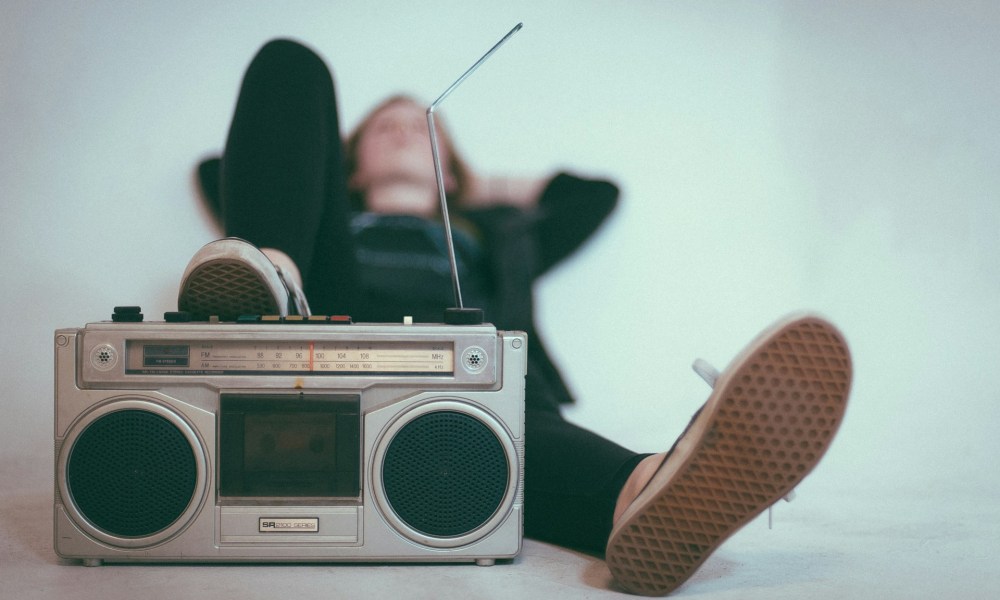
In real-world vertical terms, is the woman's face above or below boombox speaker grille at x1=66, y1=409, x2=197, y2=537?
above

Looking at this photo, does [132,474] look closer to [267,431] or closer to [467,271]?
[267,431]

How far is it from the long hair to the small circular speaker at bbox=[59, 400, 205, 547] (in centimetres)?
80

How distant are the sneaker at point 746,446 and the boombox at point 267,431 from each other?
0.17 meters

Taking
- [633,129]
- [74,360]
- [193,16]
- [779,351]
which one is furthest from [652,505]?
[193,16]

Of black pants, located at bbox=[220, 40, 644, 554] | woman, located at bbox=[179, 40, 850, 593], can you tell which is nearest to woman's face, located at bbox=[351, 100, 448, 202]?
woman, located at bbox=[179, 40, 850, 593]

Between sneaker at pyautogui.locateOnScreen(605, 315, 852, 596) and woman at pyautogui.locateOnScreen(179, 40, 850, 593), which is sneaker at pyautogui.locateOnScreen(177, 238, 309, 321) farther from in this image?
sneaker at pyautogui.locateOnScreen(605, 315, 852, 596)

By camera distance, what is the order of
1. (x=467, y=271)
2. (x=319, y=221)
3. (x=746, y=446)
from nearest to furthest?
(x=746, y=446)
(x=319, y=221)
(x=467, y=271)

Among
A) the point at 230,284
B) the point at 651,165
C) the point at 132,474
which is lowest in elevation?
the point at 132,474

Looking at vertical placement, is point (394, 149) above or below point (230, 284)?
above

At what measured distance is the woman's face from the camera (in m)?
1.66

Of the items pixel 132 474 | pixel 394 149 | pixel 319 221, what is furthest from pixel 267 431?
pixel 394 149

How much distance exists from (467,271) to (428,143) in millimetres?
274

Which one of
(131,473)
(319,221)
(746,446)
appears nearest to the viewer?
(746,446)

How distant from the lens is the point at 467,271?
5.12 feet
